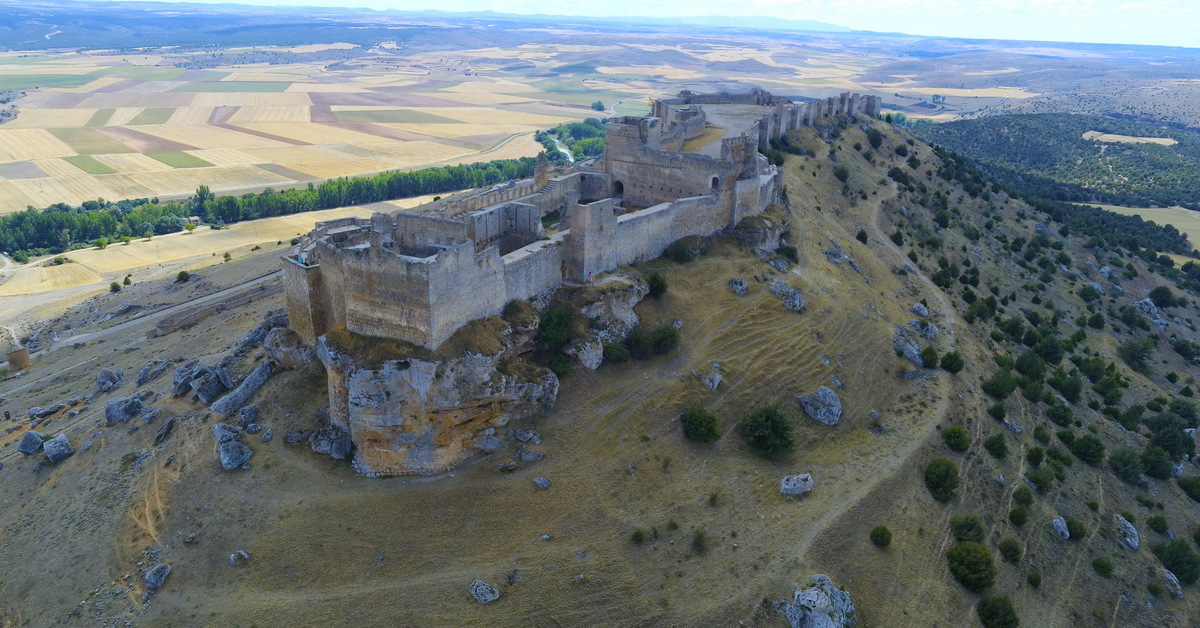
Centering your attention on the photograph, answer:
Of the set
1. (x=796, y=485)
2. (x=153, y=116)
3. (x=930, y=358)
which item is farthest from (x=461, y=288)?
(x=153, y=116)

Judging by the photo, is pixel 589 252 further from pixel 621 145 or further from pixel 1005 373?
pixel 1005 373

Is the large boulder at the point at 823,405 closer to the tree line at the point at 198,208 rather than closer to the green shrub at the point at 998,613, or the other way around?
the green shrub at the point at 998,613

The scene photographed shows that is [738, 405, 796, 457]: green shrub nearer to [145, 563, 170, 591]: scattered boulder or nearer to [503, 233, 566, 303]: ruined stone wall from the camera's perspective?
[503, 233, 566, 303]: ruined stone wall

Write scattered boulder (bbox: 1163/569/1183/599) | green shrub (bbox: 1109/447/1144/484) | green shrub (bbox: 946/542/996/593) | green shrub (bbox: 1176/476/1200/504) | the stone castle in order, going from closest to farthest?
green shrub (bbox: 946/542/996/593) → the stone castle → scattered boulder (bbox: 1163/569/1183/599) → green shrub (bbox: 1109/447/1144/484) → green shrub (bbox: 1176/476/1200/504)

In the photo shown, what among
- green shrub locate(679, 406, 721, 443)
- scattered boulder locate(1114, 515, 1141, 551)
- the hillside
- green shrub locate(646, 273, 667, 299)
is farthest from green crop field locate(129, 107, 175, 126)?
scattered boulder locate(1114, 515, 1141, 551)

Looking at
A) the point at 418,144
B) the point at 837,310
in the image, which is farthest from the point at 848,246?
the point at 418,144

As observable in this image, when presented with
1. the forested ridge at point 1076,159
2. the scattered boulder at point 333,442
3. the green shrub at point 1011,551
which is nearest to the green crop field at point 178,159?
the scattered boulder at point 333,442

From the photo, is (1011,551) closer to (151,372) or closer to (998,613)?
(998,613)
